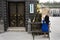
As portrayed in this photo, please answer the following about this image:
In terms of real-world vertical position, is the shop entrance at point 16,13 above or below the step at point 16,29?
above

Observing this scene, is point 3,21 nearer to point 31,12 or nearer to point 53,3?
point 31,12

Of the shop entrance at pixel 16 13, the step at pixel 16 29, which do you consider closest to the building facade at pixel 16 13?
the shop entrance at pixel 16 13

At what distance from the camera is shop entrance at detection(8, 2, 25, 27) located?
26062 mm

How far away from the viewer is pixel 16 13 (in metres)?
26.1

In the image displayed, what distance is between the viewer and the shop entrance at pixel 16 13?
26.1 meters

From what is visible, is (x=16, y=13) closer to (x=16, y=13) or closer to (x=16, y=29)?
(x=16, y=13)

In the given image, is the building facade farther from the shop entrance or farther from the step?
the step

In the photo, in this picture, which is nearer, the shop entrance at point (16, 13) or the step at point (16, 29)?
the step at point (16, 29)

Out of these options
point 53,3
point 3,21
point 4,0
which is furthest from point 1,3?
point 53,3

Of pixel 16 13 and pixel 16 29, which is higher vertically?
pixel 16 13

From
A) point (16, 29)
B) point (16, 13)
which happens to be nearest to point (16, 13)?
point (16, 13)

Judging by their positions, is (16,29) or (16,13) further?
(16,13)

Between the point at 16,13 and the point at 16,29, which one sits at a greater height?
the point at 16,13

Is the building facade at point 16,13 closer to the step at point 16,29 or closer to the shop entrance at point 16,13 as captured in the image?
the shop entrance at point 16,13
